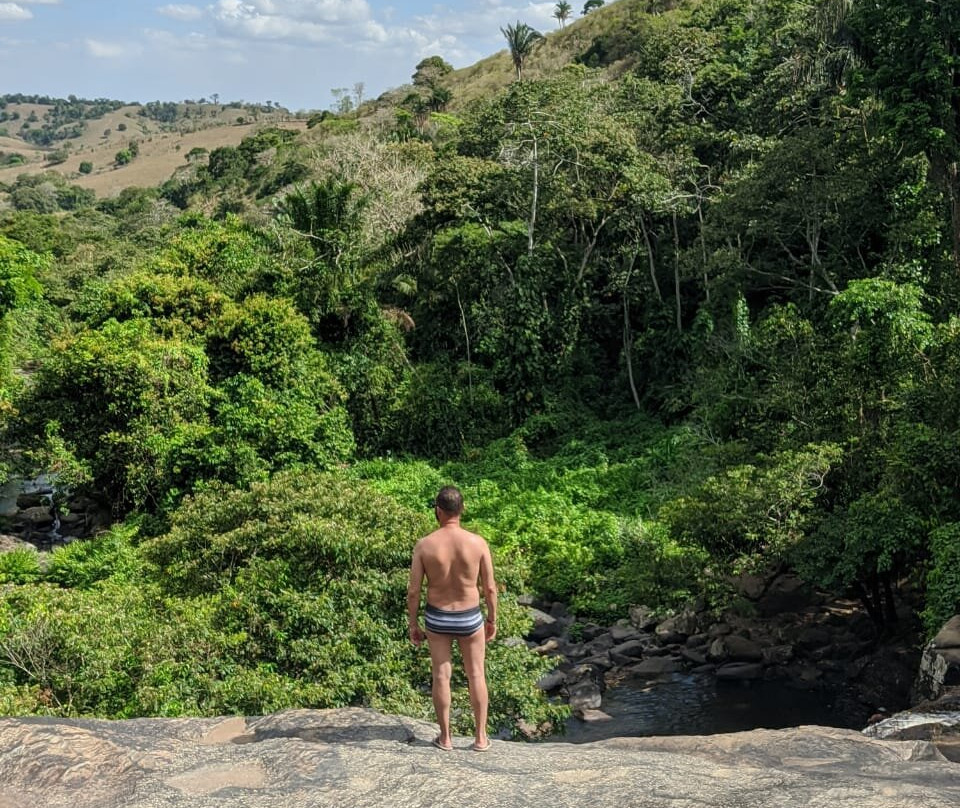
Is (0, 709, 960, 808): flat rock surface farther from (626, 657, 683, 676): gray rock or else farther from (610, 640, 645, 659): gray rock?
(610, 640, 645, 659): gray rock

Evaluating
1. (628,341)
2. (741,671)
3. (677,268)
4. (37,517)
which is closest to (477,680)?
(741,671)

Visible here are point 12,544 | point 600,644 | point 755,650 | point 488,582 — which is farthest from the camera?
point 12,544

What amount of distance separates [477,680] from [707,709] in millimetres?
9857

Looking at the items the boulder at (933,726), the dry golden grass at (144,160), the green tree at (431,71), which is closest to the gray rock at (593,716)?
the boulder at (933,726)

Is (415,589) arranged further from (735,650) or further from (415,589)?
(735,650)

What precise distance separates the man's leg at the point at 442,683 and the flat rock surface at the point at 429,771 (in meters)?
0.17

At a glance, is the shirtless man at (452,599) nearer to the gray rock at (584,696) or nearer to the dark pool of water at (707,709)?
the dark pool of water at (707,709)

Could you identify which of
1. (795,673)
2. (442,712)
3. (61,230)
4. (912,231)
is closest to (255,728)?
(442,712)

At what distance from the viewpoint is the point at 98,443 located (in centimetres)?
2214

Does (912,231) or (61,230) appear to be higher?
(61,230)

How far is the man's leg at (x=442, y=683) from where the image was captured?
21.8 ft

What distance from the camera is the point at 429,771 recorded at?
5.86 meters

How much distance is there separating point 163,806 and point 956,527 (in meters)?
10.2

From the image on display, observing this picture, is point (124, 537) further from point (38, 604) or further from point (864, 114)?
point (864, 114)
